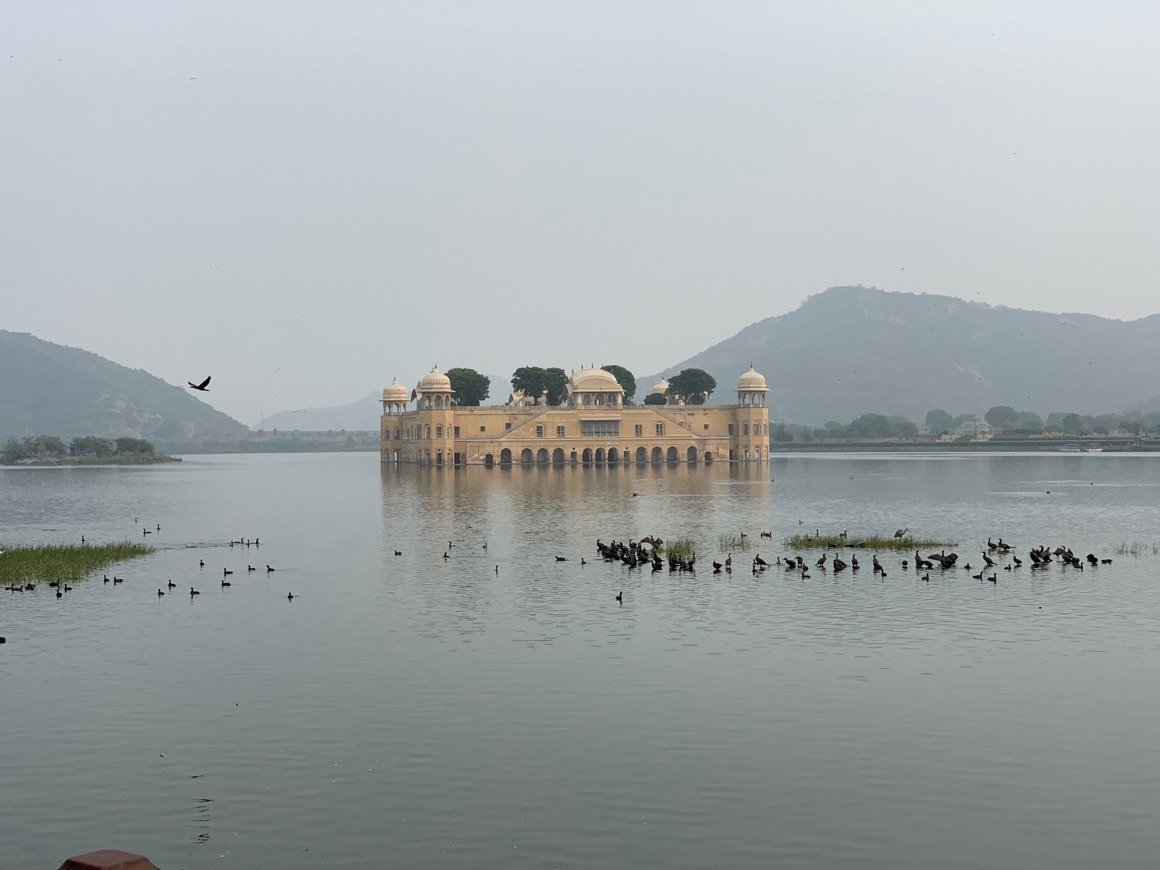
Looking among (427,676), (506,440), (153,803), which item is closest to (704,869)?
(153,803)

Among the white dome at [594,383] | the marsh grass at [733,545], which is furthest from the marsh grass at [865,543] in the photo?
the white dome at [594,383]

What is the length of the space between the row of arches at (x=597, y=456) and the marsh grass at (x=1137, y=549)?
422 ft

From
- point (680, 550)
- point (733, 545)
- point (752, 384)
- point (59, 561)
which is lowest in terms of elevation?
point (733, 545)

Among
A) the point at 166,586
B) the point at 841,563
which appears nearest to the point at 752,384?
the point at 841,563

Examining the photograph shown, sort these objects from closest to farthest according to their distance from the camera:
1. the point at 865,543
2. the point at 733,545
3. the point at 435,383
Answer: the point at 865,543, the point at 733,545, the point at 435,383

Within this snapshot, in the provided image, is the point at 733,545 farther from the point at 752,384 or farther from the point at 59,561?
the point at 752,384

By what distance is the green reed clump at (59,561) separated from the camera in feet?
144

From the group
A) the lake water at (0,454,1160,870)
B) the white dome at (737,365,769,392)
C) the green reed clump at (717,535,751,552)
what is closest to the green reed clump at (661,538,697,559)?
the green reed clump at (717,535,751,552)

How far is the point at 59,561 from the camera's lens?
47188 millimetres

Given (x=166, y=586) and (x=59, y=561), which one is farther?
(x=59, y=561)

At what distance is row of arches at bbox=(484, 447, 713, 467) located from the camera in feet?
601

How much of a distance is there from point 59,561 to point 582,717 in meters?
30.6

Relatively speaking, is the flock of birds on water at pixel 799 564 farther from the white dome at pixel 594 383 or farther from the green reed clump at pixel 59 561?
the white dome at pixel 594 383

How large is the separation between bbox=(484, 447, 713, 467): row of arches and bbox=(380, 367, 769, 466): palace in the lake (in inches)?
5.5
